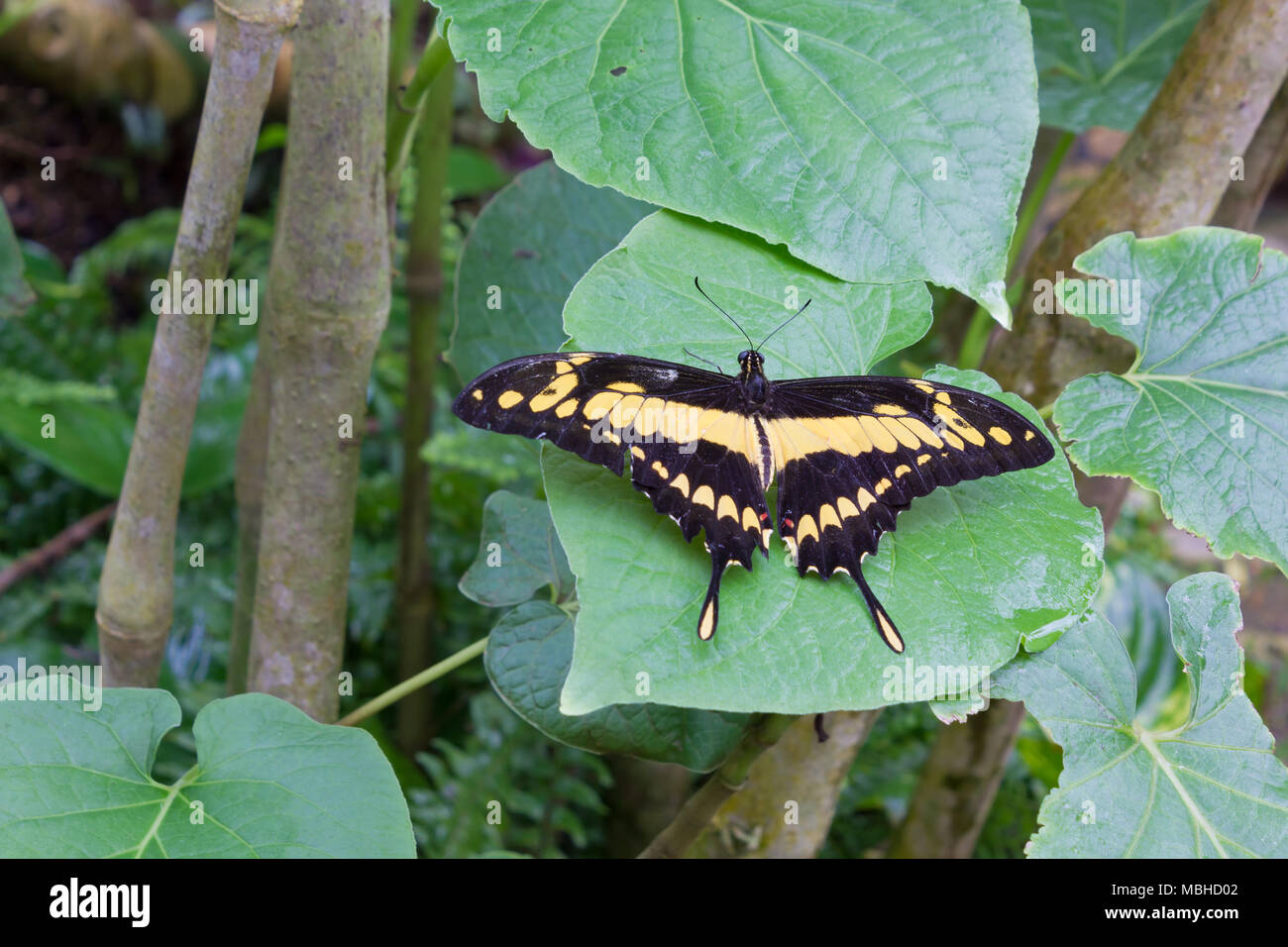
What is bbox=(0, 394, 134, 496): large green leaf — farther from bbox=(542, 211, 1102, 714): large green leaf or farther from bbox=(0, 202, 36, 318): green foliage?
bbox=(542, 211, 1102, 714): large green leaf

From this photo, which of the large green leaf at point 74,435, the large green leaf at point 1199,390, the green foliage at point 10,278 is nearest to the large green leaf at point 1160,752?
the large green leaf at point 1199,390

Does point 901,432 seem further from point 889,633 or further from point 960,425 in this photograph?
point 889,633

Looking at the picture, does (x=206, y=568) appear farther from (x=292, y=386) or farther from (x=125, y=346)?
(x=292, y=386)

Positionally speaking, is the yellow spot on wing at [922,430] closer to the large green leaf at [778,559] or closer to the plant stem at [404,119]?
the large green leaf at [778,559]

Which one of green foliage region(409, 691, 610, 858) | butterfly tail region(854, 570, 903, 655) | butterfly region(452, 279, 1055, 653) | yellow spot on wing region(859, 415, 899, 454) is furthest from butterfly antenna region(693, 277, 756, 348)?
green foliage region(409, 691, 610, 858)

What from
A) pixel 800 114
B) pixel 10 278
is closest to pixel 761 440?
pixel 800 114

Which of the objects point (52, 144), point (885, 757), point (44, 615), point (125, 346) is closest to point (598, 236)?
point (885, 757)
